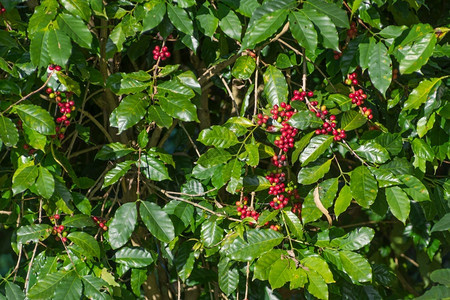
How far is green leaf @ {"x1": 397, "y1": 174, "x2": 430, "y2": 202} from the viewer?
1.63 m

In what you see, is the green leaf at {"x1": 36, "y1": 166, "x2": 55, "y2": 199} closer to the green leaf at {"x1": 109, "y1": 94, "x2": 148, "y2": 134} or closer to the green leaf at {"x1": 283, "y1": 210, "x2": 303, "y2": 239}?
the green leaf at {"x1": 109, "y1": 94, "x2": 148, "y2": 134}

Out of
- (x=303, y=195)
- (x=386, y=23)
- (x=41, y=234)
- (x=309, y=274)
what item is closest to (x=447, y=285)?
(x=309, y=274)

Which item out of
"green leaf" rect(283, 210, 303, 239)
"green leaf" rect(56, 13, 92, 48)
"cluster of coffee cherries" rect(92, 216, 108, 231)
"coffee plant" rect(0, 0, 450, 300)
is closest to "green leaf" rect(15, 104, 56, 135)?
"coffee plant" rect(0, 0, 450, 300)

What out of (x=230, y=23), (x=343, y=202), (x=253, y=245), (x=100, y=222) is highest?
(x=230, y=23)

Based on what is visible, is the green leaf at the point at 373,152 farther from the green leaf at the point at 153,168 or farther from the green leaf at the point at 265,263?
the green leaf at the point at 153,168

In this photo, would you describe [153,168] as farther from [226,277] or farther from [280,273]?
[280,273]

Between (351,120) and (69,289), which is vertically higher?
(351,120)

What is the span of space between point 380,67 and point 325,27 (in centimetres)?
21

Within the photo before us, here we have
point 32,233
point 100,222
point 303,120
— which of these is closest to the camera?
point 303,120

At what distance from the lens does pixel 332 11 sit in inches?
62.2

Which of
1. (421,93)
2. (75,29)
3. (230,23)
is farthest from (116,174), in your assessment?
(421,93)

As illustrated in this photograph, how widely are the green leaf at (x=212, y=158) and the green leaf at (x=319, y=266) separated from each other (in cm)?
34

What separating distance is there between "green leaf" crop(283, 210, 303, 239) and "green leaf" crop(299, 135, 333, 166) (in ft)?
0.49

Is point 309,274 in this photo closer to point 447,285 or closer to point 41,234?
point 447,285
